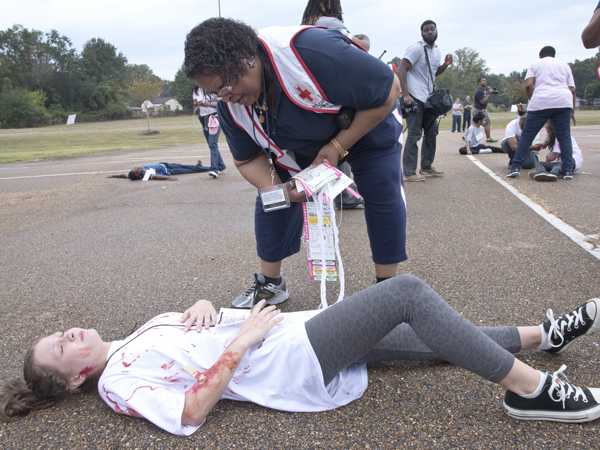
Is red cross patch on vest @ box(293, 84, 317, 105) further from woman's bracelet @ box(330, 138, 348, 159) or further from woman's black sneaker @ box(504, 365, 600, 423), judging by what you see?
woman's black sneaker @ box(504, 365, 600, 423)

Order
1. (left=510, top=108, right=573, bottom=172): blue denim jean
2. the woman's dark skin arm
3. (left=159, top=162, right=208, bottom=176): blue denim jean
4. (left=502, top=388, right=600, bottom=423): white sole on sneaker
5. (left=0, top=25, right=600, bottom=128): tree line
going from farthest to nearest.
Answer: (left=0, top=25, right=600, bottom=128): tree line, (left=159, top=162, right=208, bottom=176): blue denim jean, (left=510, top=108, right=573, bottom=172): blue denim jean, the woman's dark skin arm, (left=502, top=388, right=600, bottom=423): white sole on sneaker

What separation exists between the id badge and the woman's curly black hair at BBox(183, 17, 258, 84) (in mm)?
644

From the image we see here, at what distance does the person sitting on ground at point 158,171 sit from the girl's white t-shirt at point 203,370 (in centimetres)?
679

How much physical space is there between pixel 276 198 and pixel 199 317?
0.77 meters

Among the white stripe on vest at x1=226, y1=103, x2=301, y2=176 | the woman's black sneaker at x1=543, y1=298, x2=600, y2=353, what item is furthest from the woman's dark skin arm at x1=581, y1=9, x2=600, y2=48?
the white stripe on vest at x1=226, y1=103, x2=301, y2=176

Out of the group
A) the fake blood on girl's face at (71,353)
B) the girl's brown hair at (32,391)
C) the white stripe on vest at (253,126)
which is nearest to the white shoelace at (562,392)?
the white stripe on vest at (253,126)

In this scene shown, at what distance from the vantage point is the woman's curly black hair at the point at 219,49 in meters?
1.78

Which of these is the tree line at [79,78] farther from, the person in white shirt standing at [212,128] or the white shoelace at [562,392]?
the white shoelace at [562,392]

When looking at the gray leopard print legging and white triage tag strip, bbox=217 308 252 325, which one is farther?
white triage tag strip, bbox=217 308 252 325

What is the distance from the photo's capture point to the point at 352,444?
5.36ft

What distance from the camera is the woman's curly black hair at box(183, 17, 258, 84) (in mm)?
1775

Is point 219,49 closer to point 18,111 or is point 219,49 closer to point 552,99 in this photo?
point 552,99

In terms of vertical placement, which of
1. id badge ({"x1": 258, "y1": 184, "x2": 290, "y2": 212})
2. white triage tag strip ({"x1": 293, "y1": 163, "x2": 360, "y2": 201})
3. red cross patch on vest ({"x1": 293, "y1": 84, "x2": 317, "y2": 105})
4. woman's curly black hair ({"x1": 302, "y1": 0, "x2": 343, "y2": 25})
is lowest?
id badge ({"x1": 258, "y1": 184, "x2": 290, "y2": 212})

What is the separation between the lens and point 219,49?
69.9 inches
